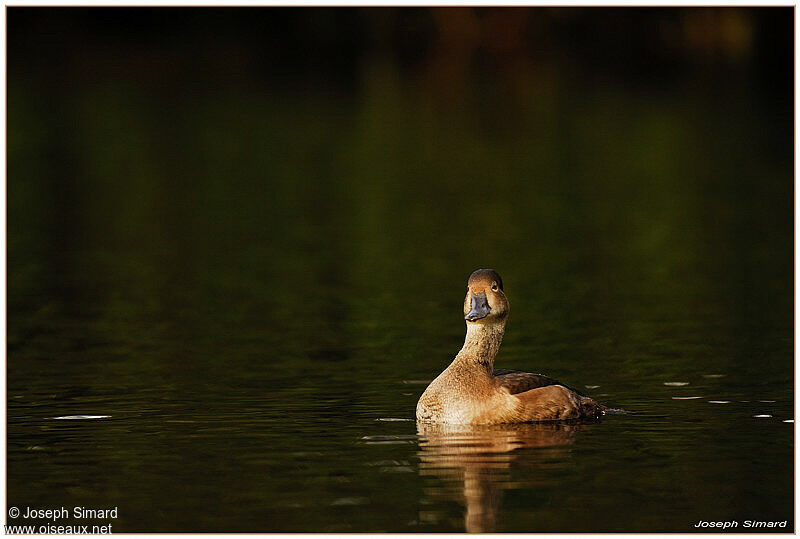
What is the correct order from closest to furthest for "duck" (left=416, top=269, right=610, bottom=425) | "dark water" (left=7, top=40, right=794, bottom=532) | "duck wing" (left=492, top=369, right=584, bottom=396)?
"dark water" (left=7, top=40, right=794, bottom=532)
"duck" (left=416, top=269, right=610, bottom=425)
"duck wing" (left=492, top=369, right=584, bottom=396)

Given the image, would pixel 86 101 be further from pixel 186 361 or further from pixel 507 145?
pixel 186 361

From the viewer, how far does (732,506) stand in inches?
508

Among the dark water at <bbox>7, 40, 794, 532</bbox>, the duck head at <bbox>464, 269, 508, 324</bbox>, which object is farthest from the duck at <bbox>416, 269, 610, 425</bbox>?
the dark water at <bbox>7, 40, 794, 532</bbox>

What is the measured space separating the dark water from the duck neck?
77 cm

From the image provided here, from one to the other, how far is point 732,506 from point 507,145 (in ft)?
132

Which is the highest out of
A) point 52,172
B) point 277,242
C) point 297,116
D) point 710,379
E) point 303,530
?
point 297,116

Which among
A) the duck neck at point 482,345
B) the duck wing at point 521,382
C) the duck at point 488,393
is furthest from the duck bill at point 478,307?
the duck wing at point 521,382

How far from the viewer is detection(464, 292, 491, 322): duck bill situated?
16.0 meters

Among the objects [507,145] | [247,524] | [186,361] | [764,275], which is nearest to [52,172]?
[507,145]

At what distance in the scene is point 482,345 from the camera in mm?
16266

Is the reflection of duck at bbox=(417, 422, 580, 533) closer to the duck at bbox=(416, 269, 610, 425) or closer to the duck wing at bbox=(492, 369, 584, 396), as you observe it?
the duck at bbox=(416, 269, 610, 425)

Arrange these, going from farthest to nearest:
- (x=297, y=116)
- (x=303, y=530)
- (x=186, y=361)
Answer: (x=297, y=116) < (x=186, y=361) < (x=303, y=530)

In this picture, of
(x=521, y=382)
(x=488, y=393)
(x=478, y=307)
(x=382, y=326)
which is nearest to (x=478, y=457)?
(x=488, y=393)

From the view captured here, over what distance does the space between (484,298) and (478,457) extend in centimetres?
209
